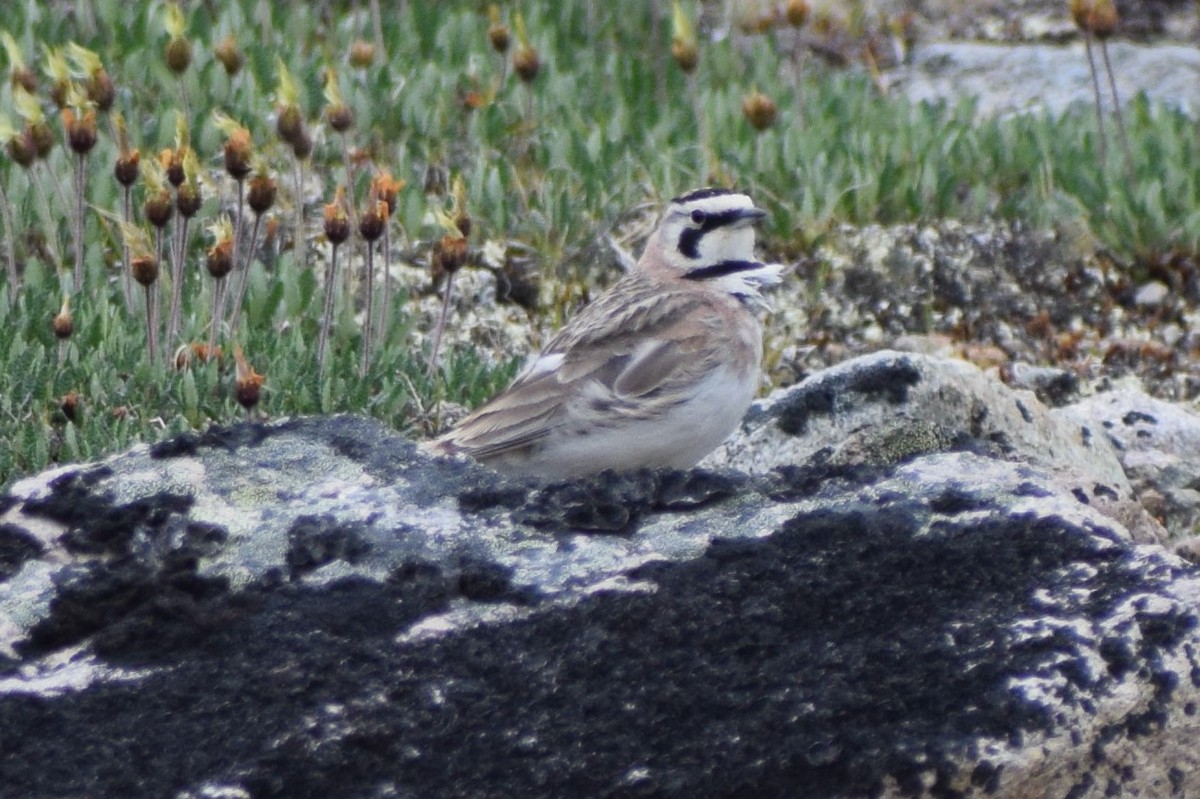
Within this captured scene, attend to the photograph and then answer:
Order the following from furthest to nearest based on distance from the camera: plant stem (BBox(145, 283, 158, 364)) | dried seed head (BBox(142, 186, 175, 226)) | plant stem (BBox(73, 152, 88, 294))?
plant stem (BBox(73, 152, 88, 294)), plant stem (BBox(145, 283, 158, 364)), dried seed head (BBox(142, 186, 175, 226))

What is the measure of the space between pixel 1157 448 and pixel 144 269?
160 inches

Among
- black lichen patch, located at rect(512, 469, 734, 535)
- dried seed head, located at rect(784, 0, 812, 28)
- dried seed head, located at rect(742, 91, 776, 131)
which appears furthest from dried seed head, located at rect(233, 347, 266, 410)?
dried seed head, located at rect(784, 0, 812, 28)

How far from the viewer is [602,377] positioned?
5621 millimetres

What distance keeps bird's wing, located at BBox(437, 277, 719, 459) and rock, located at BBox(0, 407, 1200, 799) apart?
1.22 metres

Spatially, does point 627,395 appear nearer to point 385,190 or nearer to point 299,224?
point 385,190

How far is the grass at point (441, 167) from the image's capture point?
22.2 ft

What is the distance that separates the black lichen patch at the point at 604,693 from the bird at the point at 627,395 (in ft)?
5.14

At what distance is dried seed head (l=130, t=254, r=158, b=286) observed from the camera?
6121mm

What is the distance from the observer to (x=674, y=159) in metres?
9.45

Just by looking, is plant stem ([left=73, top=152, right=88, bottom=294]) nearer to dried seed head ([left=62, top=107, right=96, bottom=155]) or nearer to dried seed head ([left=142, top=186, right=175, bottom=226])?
dried seed head ([left=62, top=107, right=96, bottom=155])

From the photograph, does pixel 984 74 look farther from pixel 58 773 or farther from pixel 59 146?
pixel 58 773

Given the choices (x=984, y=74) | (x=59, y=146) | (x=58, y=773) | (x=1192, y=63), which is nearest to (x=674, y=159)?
(x=59, y=146)

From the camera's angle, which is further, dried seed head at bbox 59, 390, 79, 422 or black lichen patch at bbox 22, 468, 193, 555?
dried seed head at bbox 59, 390, 79, 422

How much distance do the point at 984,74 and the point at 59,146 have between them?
6.64m
